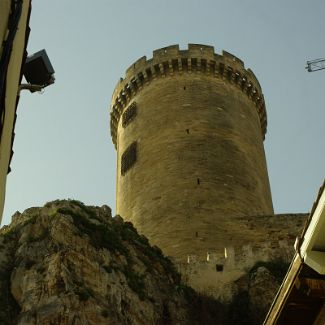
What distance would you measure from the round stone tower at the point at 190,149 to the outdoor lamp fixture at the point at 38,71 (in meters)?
15.6

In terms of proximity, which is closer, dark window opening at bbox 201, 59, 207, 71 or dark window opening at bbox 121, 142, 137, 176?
dark window opening at bbox 121, 142, 137, 176

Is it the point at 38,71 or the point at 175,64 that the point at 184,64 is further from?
the point at 38,71

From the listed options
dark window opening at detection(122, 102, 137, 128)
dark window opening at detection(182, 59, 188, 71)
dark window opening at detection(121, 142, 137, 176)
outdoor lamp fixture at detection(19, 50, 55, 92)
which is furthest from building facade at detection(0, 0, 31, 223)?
dark window opening at detection(182, 59, 188, 71)

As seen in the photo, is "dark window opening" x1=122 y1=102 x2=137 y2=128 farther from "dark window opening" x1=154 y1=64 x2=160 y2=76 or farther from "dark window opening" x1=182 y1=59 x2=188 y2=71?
"dark window opening" x1=182 y1=59 x2=188 y2=71

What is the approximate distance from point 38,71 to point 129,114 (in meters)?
22.0

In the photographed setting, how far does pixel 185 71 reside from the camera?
28.8m

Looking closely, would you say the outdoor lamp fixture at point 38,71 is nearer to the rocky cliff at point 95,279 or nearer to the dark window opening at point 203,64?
the rocky cliff at point 95,279

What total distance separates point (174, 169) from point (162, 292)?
7.39 meters

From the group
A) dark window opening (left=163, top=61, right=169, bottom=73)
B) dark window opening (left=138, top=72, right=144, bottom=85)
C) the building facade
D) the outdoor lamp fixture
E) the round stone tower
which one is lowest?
the building facade

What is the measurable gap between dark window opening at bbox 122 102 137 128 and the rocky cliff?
29.2 ft

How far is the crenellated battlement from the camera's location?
95.1 ft

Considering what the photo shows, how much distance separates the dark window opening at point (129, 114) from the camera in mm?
28606

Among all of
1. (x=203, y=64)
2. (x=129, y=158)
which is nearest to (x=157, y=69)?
(x=203, y=64)

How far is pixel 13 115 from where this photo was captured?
6.31 metres
